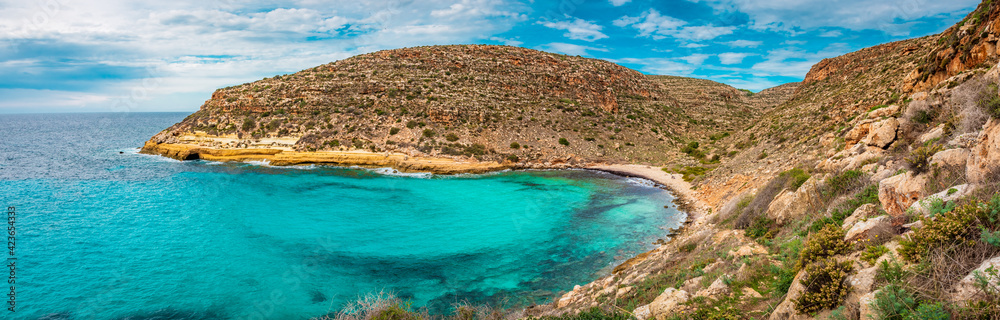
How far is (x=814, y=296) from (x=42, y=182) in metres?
55.7

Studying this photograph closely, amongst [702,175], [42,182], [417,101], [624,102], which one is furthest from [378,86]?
[702,175]

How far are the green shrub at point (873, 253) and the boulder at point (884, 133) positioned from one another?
7354 mm

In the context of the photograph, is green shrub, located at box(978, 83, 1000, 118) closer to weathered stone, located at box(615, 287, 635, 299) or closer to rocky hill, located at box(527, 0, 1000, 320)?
rocky hill, located at box(527, 0, 1000, 320)

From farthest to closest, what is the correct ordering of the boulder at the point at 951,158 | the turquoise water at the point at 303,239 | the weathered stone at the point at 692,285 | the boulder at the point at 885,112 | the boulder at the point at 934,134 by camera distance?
the turquoise water at the point at 303,239 → the boulder at the point at 885,112 → the weathered stone at the point at 692,285 → the boulder at the point at 934,134 → the boulder at the point at 951,158

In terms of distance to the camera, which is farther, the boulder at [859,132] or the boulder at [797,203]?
the boulder at [859,132]

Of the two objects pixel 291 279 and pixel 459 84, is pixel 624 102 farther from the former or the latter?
pixel 291 279

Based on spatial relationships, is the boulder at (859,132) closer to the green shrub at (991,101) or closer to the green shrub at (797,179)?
the green shrub at (797,179)

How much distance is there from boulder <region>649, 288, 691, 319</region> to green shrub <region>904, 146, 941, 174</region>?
4.70 metres

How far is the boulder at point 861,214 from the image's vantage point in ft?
23.6

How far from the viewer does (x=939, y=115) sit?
31.7 feet

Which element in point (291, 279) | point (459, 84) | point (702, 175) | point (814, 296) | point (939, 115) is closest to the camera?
point (814, 296)

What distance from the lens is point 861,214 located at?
7465 millimetres

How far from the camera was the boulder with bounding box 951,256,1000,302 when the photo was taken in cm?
380

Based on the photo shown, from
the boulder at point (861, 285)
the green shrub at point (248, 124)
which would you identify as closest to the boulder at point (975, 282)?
the boulder at point (861, 285)
